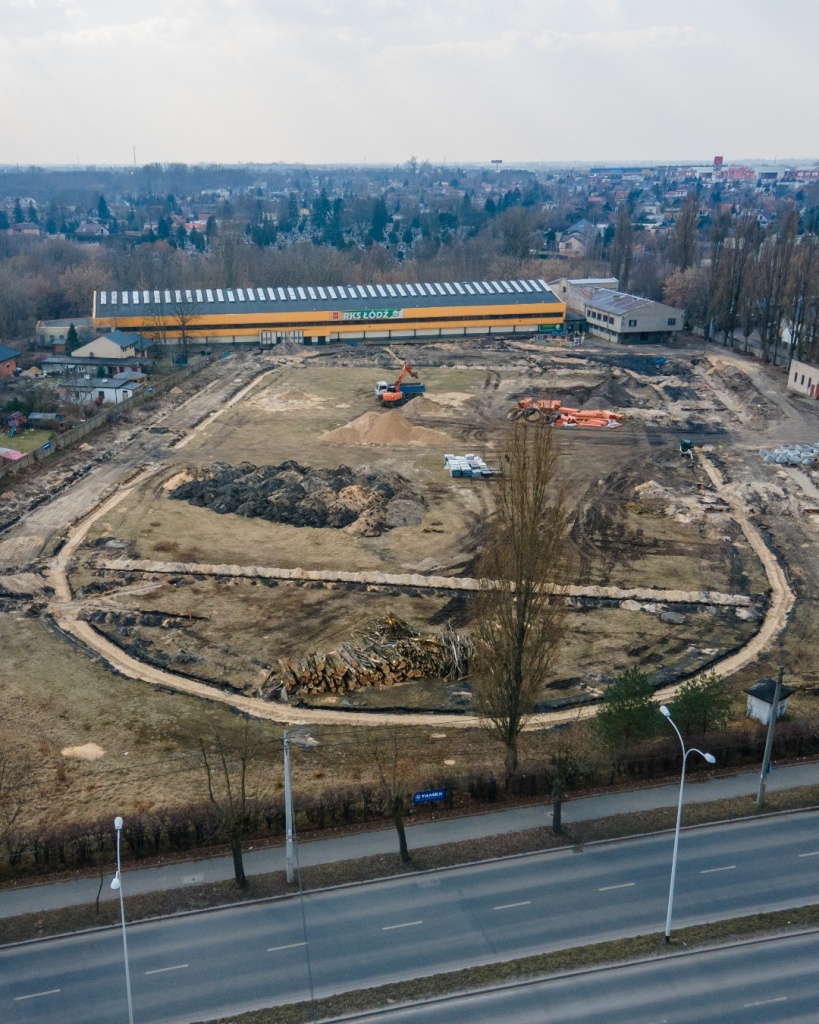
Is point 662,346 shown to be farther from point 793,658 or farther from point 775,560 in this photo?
point 793,658

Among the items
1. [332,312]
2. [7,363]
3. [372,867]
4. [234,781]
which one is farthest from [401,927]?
[332,312]

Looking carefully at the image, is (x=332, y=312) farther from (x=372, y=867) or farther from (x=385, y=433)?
(x=372, y=867)

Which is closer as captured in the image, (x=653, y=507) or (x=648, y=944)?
(x=648, y=944)

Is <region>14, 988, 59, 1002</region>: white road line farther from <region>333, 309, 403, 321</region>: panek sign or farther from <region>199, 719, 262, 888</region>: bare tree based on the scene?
<region>333, 309, 403, 321</region>: panek sign

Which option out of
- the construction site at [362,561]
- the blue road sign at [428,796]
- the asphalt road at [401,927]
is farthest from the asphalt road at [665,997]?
the construction site at [362,561]

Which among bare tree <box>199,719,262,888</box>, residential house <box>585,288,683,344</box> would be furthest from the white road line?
residential house <box>585,288,683,344</box>

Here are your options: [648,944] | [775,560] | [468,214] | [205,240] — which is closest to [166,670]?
[648,944]
